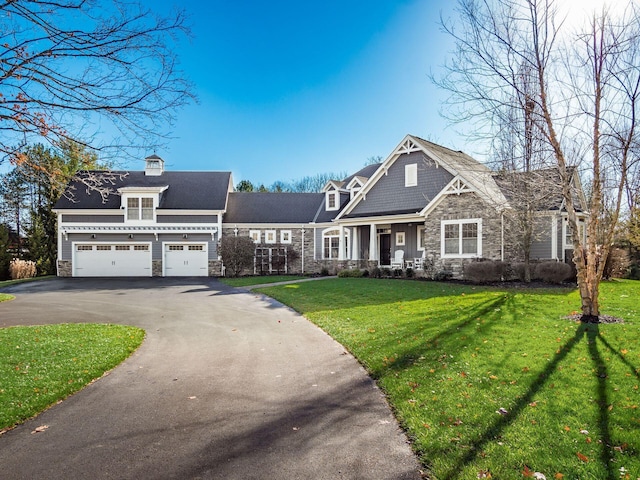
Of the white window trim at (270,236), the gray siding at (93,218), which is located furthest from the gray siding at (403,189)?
the gray siding at (93,218)

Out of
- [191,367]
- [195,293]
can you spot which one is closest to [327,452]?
[191,367]

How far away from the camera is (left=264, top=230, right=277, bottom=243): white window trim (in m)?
29.4

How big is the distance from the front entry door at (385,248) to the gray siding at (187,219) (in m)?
11.8

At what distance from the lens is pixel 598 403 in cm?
454

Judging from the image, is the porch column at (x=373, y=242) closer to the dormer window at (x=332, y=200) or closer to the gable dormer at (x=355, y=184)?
the gable dormer at (x=355, y=184)

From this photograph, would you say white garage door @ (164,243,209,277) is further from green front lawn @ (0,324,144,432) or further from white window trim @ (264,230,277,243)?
green front lawn @ (0,324,144,432)

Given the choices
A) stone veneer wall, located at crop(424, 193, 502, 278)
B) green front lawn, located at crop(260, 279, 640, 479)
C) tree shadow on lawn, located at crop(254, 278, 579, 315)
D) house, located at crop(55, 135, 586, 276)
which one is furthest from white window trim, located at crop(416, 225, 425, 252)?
green front lawn, located at crop(260, 279, 640, 479)

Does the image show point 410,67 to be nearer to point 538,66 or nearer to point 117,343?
point 538,66

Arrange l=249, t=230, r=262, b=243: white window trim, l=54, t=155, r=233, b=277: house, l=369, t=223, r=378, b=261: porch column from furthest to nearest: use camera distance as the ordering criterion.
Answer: l=249, t=230, r=262, b=243: white window trim, l=54, t=155, r=233, b=277: house, l=369, t=223, r=378, b=261: porch column

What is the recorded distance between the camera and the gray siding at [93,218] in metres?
27.3

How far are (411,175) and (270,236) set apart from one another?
11.7 metres

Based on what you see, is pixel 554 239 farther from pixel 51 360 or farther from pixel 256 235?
pixel 51 360

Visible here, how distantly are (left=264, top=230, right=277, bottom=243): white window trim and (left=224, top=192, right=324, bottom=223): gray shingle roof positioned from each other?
797mm

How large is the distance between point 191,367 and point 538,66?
9.44 meters
